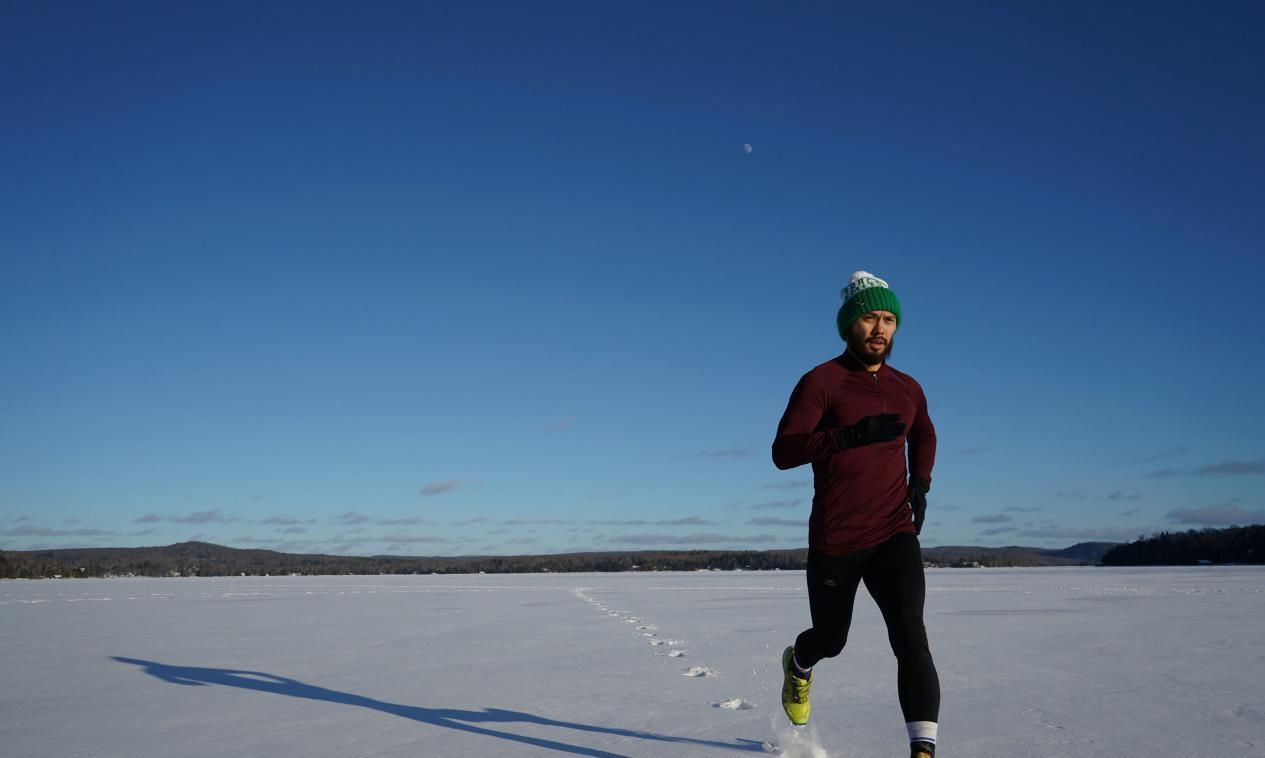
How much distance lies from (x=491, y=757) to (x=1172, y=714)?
2.94 metres

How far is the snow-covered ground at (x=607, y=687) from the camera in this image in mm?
3633

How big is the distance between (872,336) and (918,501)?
26.4 inches

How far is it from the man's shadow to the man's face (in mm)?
1567

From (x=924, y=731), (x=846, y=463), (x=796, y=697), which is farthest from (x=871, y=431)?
(x=796, y=697)

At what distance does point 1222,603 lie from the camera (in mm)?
11281

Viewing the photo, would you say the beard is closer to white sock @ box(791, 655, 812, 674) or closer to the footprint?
white sock @ box(791, 655, 812, 674)

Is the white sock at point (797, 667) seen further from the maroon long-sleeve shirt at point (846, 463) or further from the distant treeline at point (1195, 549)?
the distant treeline at point (1195, 549)

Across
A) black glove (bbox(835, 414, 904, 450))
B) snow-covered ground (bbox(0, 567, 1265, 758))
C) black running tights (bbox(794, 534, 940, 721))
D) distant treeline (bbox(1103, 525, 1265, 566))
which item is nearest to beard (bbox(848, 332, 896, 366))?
black glove (bbox(835, 414, 904, 450))

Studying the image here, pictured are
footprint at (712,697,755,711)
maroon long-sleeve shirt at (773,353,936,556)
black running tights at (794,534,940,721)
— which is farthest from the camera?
footprint at (712,697,755,711)

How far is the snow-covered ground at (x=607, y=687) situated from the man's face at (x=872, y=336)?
4.89 ft

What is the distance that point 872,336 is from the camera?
357 cm

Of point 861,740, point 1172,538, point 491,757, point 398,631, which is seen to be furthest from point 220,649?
point 1172,538

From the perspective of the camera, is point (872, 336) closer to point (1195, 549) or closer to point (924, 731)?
point (924, 731)

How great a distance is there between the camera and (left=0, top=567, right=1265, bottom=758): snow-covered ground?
11.9 ft
